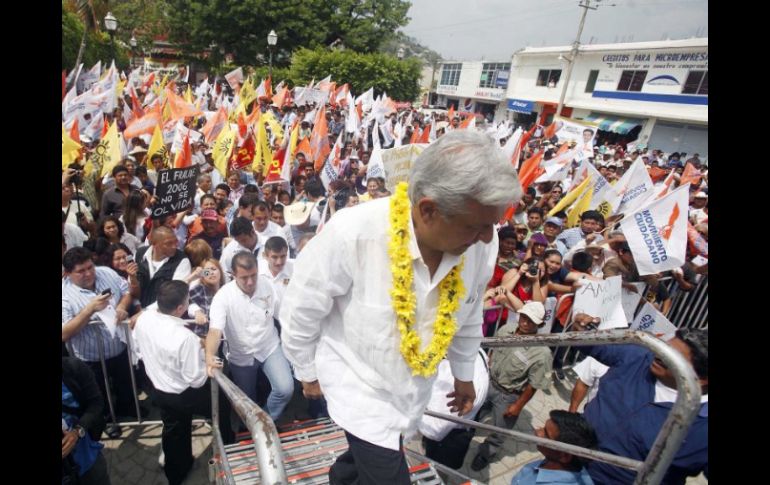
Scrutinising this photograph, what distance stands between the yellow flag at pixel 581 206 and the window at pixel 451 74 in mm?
50263

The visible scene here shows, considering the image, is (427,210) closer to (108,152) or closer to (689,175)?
(108,152)

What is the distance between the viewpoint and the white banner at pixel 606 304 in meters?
3.87

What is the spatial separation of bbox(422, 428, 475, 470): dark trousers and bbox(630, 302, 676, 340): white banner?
226cm

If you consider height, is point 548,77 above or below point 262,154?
above

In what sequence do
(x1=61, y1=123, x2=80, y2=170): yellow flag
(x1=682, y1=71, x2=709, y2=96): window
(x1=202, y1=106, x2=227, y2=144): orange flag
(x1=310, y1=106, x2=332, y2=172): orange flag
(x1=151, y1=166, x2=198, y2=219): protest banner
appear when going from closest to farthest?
(x1=151, y1=166, x2=198, y2=219): protest banner, (x1=61, y1=123, x2=80, y2=170): yellow flag, (x1=310, y1=106, x2=332, y2=172): orange flag, (x1=202, y1=106, x2=227, y2=144): orange flag, (x1=682, y1=71, x2=709, y2=96): window

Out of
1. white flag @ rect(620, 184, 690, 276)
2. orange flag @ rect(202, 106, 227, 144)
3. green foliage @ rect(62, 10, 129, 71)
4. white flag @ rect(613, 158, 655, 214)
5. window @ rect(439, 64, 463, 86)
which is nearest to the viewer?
white flag @ rect(620, 184, 690, 276)

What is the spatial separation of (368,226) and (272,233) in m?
3.96

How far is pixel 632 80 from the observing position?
3247cm

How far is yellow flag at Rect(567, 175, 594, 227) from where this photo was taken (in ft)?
23.0

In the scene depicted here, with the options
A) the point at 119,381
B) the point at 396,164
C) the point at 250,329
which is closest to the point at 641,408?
the point at 396,164

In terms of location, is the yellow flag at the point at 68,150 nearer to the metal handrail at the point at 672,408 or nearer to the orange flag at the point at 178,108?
the orange flag at the point at 178,108

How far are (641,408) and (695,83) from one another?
34442 millimetres

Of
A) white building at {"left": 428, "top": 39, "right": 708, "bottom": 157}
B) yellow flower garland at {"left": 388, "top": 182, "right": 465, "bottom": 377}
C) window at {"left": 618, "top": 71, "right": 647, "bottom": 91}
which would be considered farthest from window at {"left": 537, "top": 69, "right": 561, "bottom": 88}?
yellow flower garland at {"left": 388, "top": 182, "right": 465, "bottom": 377}

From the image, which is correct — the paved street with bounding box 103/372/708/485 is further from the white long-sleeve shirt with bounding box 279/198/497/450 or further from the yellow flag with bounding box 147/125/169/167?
the yellow flag with bounding box 147/125/169/167
